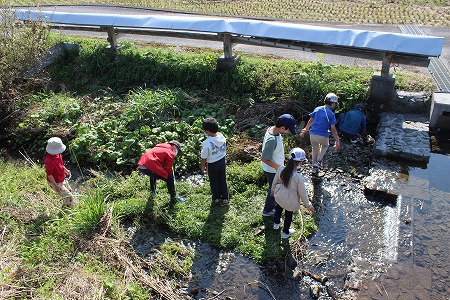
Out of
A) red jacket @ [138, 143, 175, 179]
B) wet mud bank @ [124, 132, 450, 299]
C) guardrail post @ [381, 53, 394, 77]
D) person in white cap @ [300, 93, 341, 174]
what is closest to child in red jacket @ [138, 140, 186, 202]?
red jacket @ [138, 143, 175, 179]

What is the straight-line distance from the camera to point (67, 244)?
19.1 ft

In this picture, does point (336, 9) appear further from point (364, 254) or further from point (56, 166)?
point (56, 166)

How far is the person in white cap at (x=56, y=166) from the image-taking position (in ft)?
20.0

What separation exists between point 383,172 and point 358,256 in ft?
6.81

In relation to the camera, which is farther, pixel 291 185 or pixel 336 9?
pixel 336 9

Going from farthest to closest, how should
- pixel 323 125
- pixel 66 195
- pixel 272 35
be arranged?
pixel 272 35 < pixel 323 125 < pixel 66 195

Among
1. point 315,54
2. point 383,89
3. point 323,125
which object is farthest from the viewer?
point 315,54

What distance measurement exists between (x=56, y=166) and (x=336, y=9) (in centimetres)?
1485

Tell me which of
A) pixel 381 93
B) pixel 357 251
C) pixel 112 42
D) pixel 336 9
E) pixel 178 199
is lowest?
pixel 357 251

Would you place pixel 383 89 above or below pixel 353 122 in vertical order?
above

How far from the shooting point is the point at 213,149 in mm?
6031

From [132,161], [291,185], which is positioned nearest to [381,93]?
[291,185]

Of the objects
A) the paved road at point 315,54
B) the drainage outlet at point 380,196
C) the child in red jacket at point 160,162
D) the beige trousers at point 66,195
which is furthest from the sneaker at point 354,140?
the beige trousers at point 66,195

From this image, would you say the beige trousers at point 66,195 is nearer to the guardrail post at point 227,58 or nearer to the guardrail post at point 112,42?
the guardrail post at point 227,58
